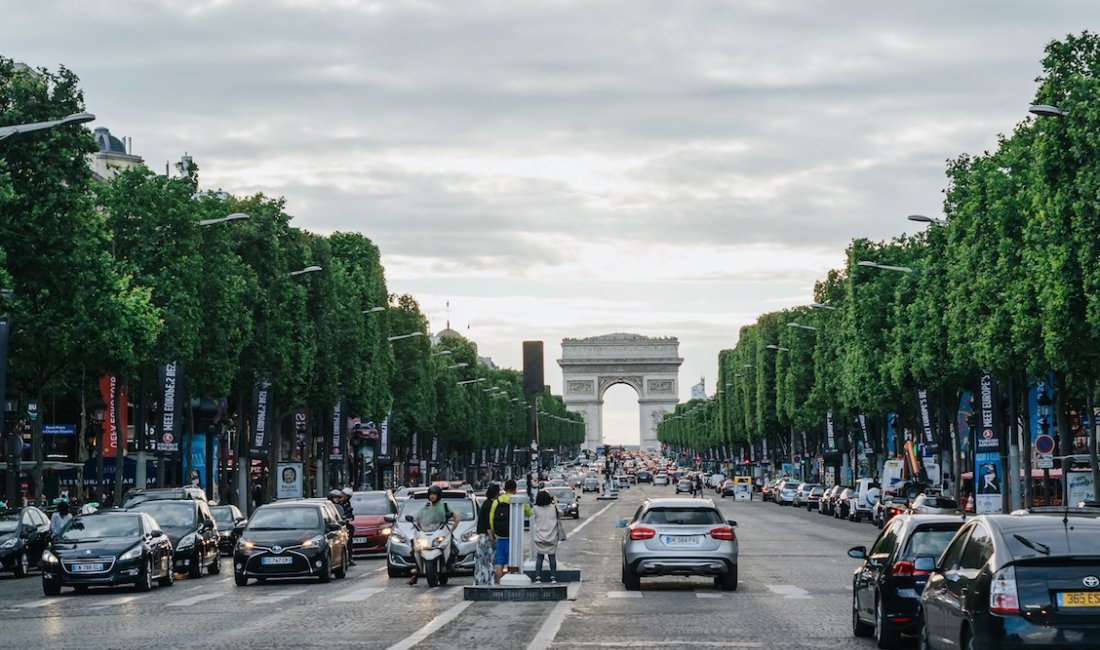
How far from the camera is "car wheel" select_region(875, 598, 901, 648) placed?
1950 cm

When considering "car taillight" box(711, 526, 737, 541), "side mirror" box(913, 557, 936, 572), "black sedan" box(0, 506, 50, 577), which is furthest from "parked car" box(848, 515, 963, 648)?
"black sedan" box(0, 506, 50, 577)

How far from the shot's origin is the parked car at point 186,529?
128 ft

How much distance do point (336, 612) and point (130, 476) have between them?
5372cm

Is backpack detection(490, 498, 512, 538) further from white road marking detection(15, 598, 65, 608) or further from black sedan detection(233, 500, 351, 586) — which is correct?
white road marking detection(15, 598, 65, 608)

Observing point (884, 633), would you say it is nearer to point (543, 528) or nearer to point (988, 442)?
point (543, 528)

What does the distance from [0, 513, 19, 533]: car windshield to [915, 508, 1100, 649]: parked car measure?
32.1 m

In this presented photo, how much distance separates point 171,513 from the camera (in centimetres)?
3962

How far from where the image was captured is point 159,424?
60250mm

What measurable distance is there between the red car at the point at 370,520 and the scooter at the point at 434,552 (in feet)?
47.5

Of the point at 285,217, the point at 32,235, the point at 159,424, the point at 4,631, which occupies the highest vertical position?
the point at 285,217

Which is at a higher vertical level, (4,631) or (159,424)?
(159,424)

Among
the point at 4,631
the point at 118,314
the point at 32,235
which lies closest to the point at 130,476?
the point at 118,314

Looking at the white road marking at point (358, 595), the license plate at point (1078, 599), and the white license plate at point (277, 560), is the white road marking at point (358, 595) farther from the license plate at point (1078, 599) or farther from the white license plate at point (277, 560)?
the license plate at point (1078, 599)

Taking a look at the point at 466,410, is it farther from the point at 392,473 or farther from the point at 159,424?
the point at 159,424
